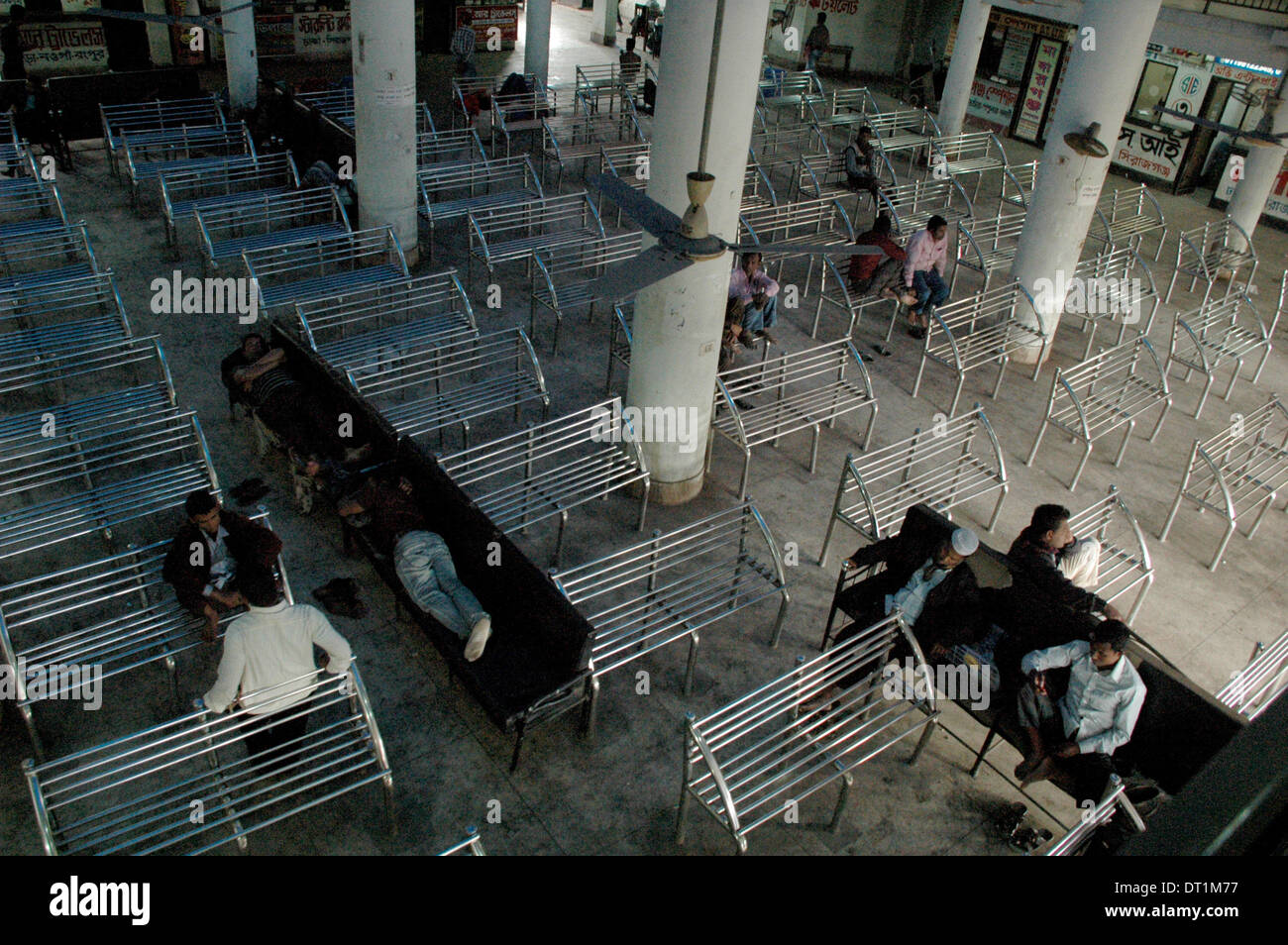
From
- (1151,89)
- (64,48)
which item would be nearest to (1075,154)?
(1151,89)

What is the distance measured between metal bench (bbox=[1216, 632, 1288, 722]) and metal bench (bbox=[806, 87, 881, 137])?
10449 mm

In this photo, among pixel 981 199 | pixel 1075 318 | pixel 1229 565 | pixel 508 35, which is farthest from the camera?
pixel 508 35

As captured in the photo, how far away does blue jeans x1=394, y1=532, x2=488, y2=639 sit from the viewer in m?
5.68

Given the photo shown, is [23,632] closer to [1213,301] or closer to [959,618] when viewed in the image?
[959,618]

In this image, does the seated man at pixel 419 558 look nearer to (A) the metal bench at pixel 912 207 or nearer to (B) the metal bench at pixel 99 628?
(B) the metal bench at pixel 99 628

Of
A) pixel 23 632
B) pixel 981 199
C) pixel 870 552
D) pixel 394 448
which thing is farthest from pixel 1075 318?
pixel 23 632

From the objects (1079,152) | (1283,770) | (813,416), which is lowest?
(813,416)

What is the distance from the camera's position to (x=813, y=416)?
8305 millimetres

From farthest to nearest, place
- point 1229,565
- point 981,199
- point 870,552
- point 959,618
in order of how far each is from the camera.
Answer: point 981,199, point 1229,565, point 870,552, point 959,618

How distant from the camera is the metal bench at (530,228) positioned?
32.4ft

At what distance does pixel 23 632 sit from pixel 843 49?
65.6 feet

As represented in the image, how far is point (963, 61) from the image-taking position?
15875 millimetres

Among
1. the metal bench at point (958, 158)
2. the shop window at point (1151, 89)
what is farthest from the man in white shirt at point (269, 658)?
the shop window at point (1151, 89)

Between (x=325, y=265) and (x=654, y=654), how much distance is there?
6.61m
